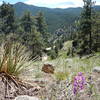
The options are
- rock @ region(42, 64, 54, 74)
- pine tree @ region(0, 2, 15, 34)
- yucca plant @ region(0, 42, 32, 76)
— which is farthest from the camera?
pine tree @ region(0, 2, 15, 34)

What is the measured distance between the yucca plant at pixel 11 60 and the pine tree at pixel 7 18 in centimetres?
6885

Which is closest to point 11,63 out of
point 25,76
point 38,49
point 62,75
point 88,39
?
point 25,76

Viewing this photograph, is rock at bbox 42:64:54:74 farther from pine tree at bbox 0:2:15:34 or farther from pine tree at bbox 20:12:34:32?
pine tree at bbox 20:12:34:32

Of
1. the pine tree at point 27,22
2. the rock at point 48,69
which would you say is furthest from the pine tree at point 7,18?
the rock at point 48,69

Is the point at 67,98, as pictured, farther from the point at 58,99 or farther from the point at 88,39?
the point at 88,39

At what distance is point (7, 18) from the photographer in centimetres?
8025

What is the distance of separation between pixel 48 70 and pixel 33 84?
1.91 metres

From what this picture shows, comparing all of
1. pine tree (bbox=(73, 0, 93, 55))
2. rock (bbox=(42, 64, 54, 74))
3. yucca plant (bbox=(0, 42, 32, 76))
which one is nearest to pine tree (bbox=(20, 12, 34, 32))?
pine tree (bbox=(73, 0, 93, 55))

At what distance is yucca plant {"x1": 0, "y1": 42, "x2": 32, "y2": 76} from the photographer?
19.2 feet

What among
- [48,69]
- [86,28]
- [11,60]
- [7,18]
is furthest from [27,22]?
[11,60]

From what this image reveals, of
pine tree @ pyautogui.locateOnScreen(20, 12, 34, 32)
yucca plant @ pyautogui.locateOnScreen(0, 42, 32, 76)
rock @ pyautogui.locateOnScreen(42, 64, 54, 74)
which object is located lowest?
pine tree @ pyautogui.locateOnScreen(20, 12, 34, 32)

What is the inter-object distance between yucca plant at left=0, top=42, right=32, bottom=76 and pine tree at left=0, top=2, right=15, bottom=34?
68.9 metres

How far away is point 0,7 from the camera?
75.6 metres

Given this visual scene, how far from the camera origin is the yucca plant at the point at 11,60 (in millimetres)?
5855
